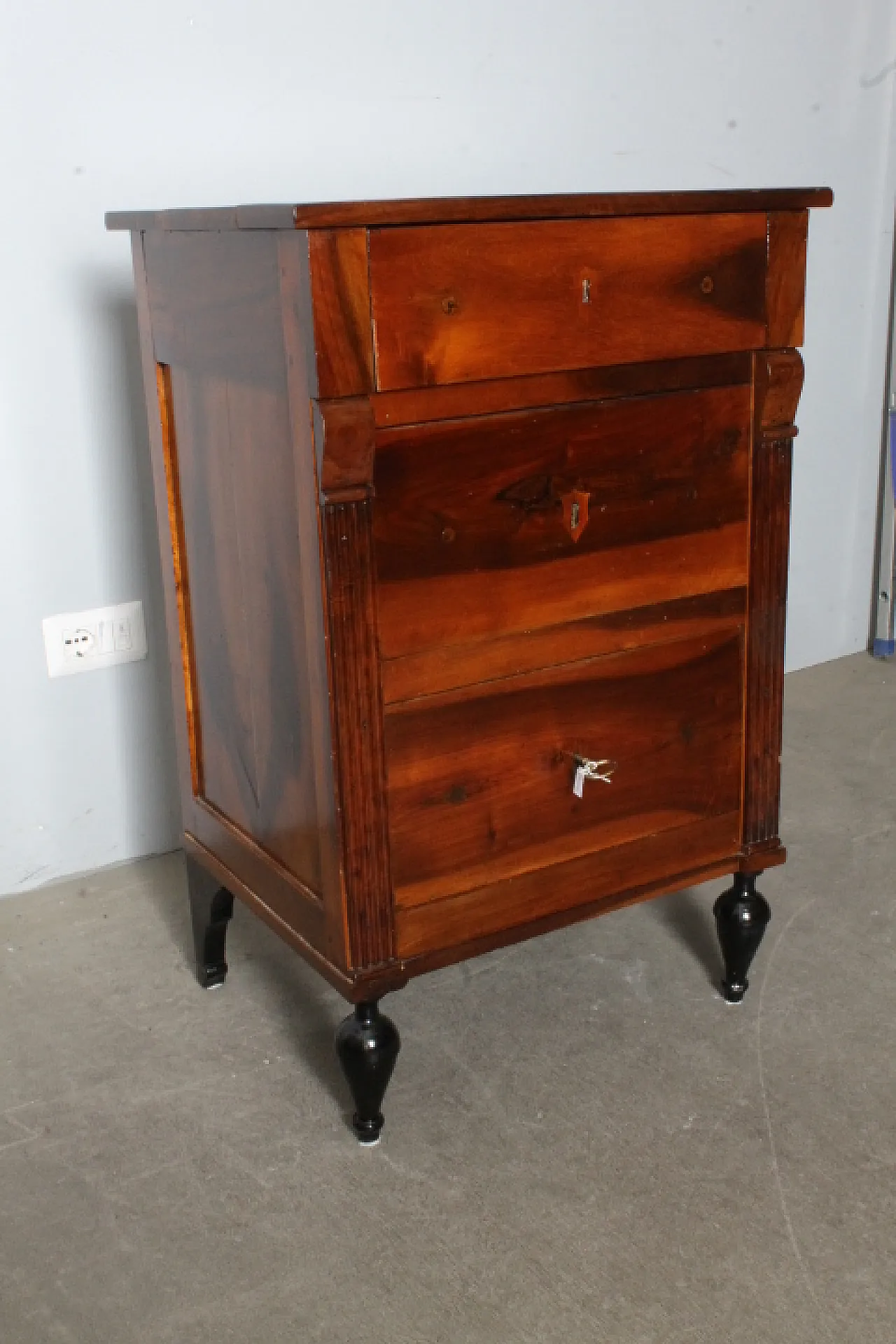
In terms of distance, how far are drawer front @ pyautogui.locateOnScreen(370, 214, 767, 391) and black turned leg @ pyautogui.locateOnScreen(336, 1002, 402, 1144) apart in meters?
0.56

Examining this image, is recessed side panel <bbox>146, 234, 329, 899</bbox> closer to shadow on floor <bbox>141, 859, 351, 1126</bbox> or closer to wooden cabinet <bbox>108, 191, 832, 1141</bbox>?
wooden cabinet <bbox>108, 191, 832, 1141</bbox>

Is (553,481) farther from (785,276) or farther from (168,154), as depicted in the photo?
(168,154)

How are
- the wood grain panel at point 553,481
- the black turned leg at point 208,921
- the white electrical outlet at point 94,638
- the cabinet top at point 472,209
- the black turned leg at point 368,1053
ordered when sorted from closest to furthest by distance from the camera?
the cabinet top at point 472,209, the wood grain panel at point 553,481, the black turned leg at point 368,1053, the black turned leg at point 208,921, the white electrical outlet at point 94,638

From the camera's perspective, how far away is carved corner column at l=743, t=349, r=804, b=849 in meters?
1.31

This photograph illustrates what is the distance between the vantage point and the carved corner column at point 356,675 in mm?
1081

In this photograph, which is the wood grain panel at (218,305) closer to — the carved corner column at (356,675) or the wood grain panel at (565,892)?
the carved corner column at (356,675)

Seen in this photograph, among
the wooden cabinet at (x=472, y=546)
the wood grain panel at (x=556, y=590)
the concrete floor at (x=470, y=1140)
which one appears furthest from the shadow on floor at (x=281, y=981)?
the wood grain panel at (x=556, y=590)

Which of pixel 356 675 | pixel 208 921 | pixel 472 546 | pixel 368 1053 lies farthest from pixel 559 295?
pixel 208 921

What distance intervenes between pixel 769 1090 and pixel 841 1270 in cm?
24

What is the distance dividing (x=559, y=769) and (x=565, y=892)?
0.41 ft

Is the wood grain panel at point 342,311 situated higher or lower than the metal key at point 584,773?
higher

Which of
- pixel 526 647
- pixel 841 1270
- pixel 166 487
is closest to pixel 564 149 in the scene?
pixel 166 487

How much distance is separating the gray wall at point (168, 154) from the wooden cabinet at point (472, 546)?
303 mm

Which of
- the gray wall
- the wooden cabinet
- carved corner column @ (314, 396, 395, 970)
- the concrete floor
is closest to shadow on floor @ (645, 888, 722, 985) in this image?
the concrete floor
